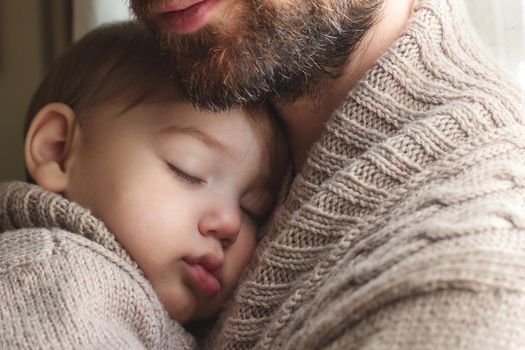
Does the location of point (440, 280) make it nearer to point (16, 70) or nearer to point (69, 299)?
point (69, 299)

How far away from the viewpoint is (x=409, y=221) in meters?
0.70

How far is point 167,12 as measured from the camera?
926 mm

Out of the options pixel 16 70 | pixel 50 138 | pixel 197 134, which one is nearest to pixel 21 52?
pixel 16 70

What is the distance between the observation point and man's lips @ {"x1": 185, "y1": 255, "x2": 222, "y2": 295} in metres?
0.99

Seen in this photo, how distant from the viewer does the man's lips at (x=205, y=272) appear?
989mm

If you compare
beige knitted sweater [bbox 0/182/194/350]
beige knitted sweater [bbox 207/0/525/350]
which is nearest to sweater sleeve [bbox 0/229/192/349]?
beige knitted sweater [bbox 0/182/194/350]

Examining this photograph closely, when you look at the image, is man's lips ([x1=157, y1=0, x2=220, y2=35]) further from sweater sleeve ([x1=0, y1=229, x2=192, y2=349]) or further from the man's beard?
sweater sleeve ([x1=0, y1=229, x2=192, y2=349])

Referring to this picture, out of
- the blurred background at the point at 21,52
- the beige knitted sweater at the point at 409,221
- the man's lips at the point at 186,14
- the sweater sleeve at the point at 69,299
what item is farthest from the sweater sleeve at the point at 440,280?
the blurred background at the point at 21,52

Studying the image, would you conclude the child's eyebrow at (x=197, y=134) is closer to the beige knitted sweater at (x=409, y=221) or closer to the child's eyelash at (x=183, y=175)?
the child's eyelash at (x=183, y=175)

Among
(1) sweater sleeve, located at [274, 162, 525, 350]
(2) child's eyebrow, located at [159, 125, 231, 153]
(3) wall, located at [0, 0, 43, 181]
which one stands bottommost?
(3) wall, located at [0, 0, 43, 181]

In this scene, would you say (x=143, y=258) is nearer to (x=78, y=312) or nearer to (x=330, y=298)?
(x=78, y=312)

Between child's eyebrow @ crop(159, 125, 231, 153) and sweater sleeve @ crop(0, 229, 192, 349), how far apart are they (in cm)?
21

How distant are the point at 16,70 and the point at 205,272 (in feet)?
3.97

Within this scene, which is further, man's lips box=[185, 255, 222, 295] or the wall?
the wall
